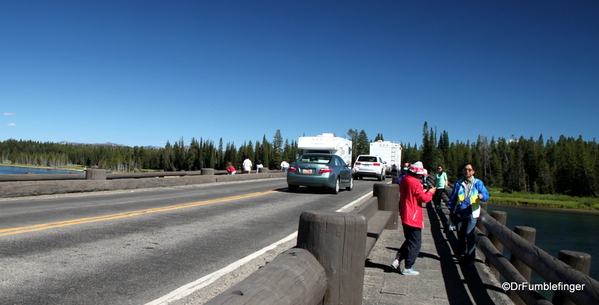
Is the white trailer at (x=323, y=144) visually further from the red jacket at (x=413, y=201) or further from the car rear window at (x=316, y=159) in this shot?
the red jacket at (x=413, y=201)

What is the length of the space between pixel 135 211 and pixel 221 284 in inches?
256

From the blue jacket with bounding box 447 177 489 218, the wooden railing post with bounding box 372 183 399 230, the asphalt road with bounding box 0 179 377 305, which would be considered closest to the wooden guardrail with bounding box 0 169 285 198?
the asphalt road with bounding box 0 179 377 305

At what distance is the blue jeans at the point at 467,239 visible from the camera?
6.43 meters

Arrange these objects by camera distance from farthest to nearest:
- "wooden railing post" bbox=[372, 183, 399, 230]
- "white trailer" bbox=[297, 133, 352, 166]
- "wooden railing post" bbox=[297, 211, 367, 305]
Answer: "white trailer" bbox=[297, 133, 352, 166]
"wooden railing post" bbox=[372, 183, 399, 230]
"wooden railing post" bbox=[297, 211, 367, 305]

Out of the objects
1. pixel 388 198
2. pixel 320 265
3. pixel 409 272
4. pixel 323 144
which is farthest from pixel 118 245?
pixel 323 144

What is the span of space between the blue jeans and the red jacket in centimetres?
125

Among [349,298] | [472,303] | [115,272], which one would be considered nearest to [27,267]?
[115,272]

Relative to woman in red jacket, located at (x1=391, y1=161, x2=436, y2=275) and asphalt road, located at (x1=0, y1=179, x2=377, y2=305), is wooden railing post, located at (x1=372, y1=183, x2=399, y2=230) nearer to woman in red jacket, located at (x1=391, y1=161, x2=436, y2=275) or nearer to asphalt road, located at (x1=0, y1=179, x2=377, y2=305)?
asphalt road, located at (x1=0, y1=179, x2=377, y2=305)

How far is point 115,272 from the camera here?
16.6ft

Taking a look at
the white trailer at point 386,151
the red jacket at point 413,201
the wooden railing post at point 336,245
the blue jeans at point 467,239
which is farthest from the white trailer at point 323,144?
the wooden railing post at point 336,245

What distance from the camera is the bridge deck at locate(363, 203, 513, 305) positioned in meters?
4.67

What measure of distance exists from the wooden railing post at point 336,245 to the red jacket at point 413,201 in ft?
10.8

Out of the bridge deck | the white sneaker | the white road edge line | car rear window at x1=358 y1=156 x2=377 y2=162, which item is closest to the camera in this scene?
the white road edge line

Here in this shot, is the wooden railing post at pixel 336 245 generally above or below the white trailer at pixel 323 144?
below
